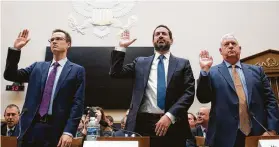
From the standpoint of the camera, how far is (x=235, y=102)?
2.03m

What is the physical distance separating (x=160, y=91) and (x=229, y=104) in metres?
0.47

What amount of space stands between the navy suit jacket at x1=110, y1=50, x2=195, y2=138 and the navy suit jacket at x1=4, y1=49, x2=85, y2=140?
0.28m

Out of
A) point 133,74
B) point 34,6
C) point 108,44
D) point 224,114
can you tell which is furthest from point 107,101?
point 224,114

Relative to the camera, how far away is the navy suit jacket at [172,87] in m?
1.97

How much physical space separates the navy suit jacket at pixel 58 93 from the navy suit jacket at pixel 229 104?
82cm

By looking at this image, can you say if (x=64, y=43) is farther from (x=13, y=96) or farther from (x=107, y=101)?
Result: (x=13, y=96)

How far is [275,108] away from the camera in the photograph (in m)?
2.04

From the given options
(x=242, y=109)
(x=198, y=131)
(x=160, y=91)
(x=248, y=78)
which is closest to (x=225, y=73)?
(x=248, y=78)

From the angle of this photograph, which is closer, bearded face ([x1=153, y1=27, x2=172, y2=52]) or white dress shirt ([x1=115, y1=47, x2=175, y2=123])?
white dress shirt ([x1=115, y1=47, x2=175, y2=123])

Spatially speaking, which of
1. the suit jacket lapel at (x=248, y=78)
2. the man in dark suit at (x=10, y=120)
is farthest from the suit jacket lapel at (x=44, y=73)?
→ the man in dark suit at (x=10, y=120)

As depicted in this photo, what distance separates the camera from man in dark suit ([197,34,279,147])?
6.44 ft

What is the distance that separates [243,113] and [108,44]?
383 centimetres

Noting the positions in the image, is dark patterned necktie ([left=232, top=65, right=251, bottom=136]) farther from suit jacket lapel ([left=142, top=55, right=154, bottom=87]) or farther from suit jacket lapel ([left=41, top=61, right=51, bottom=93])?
suit jacket lapel ([left=41, top=61, right=51, bottom=93])

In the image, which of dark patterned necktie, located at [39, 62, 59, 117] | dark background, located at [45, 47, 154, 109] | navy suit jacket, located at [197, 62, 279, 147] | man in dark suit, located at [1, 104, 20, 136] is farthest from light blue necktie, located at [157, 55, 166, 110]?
dark background, located at [45, 47, 154, 109]
